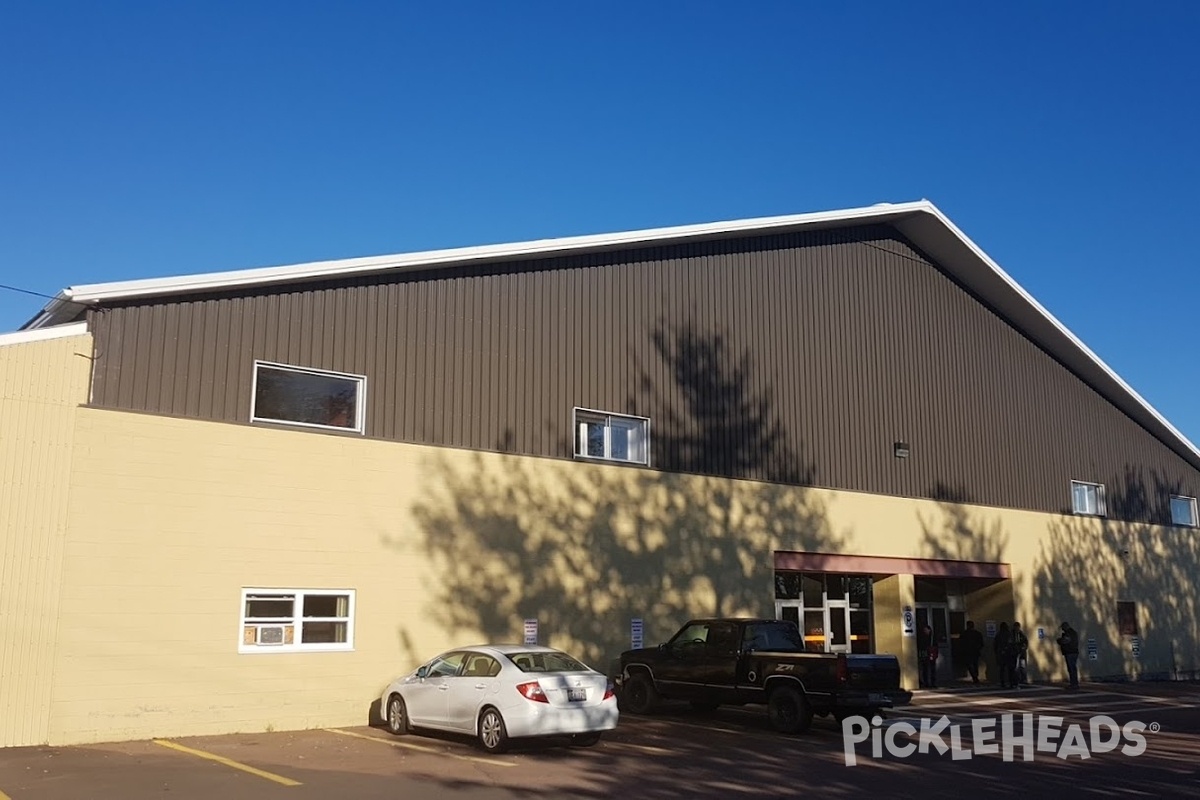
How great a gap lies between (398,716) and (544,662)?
8.77ft

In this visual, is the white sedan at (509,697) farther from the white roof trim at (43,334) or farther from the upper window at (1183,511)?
the upper window at (1183,511)

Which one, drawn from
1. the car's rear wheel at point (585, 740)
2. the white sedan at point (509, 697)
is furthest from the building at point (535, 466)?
the car's rear wheel at point (585, 740)

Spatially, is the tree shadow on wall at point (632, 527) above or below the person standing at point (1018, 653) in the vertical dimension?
above

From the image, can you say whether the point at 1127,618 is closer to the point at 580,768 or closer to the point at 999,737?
the point at 999,737

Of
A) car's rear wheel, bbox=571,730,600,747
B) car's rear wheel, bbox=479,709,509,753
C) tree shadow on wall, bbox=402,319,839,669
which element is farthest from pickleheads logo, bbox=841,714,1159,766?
tree shadow on wall, bbox=402,319,839,669

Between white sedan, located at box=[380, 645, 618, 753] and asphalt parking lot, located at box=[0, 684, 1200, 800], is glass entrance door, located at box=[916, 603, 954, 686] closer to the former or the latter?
asphalt parking lot, located at box=[0, 684, 1200, 800]

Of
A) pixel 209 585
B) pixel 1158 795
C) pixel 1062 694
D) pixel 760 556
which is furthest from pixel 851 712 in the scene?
pixel 1062 694

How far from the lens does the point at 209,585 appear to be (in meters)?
15.2

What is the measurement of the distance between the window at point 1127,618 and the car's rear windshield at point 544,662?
22948 millimetres

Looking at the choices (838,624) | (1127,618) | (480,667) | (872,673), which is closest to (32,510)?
(480,667)

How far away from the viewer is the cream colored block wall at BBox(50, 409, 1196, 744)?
14.3 m

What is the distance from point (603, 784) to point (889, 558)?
50.1ft

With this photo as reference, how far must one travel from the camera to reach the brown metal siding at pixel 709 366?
16.2 meters

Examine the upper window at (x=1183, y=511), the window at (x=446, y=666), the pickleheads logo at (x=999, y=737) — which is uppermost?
the upper window at (x=1183, y=511)
